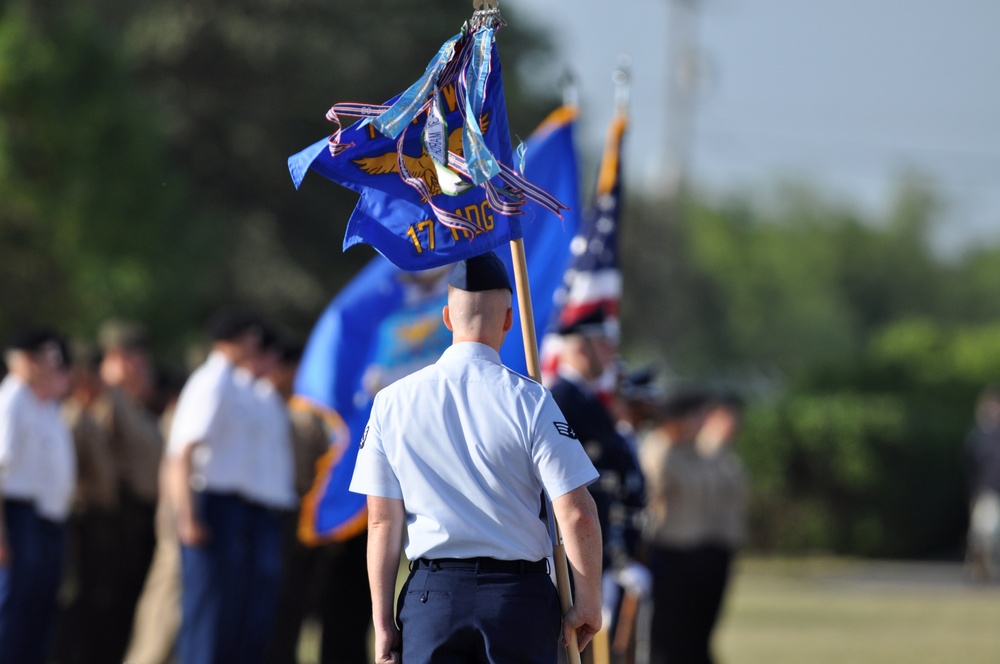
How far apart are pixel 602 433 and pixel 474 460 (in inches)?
111

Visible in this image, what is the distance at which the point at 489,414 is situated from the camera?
509cm

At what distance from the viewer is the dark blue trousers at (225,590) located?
31.2 feet

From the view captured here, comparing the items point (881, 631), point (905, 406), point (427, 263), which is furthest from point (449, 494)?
point (905, 406)

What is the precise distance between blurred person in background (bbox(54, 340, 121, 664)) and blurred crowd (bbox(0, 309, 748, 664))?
14mm

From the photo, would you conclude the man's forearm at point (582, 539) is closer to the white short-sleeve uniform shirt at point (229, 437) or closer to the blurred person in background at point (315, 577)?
the white short-sleeve uniform shirt at point (229, 437)

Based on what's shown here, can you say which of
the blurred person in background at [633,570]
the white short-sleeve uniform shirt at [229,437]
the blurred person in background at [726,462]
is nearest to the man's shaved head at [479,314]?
the blurred person in background at [633,570]

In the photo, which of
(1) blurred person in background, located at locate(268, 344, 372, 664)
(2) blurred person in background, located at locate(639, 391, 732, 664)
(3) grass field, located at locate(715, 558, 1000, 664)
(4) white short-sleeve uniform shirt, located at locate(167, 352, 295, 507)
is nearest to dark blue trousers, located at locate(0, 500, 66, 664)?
(4) white short-sleeve uniform shirt, located at locate(167, 352, 295, 507)

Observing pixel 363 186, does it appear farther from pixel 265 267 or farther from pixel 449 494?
pixel 265 267

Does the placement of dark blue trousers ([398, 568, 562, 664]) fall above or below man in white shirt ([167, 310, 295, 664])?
above

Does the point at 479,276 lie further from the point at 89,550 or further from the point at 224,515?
the point at 89,550

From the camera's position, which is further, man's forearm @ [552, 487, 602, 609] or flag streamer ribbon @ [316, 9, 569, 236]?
flag streamer ribbon @ [316, 9, 569, 236]

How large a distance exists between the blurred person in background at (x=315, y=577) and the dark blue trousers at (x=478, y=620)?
5.61 m

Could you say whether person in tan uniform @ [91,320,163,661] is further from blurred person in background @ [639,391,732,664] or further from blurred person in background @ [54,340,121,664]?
blurred person in background @ [639,391,732,664]

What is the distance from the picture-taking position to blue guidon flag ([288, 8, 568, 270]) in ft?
18.5
